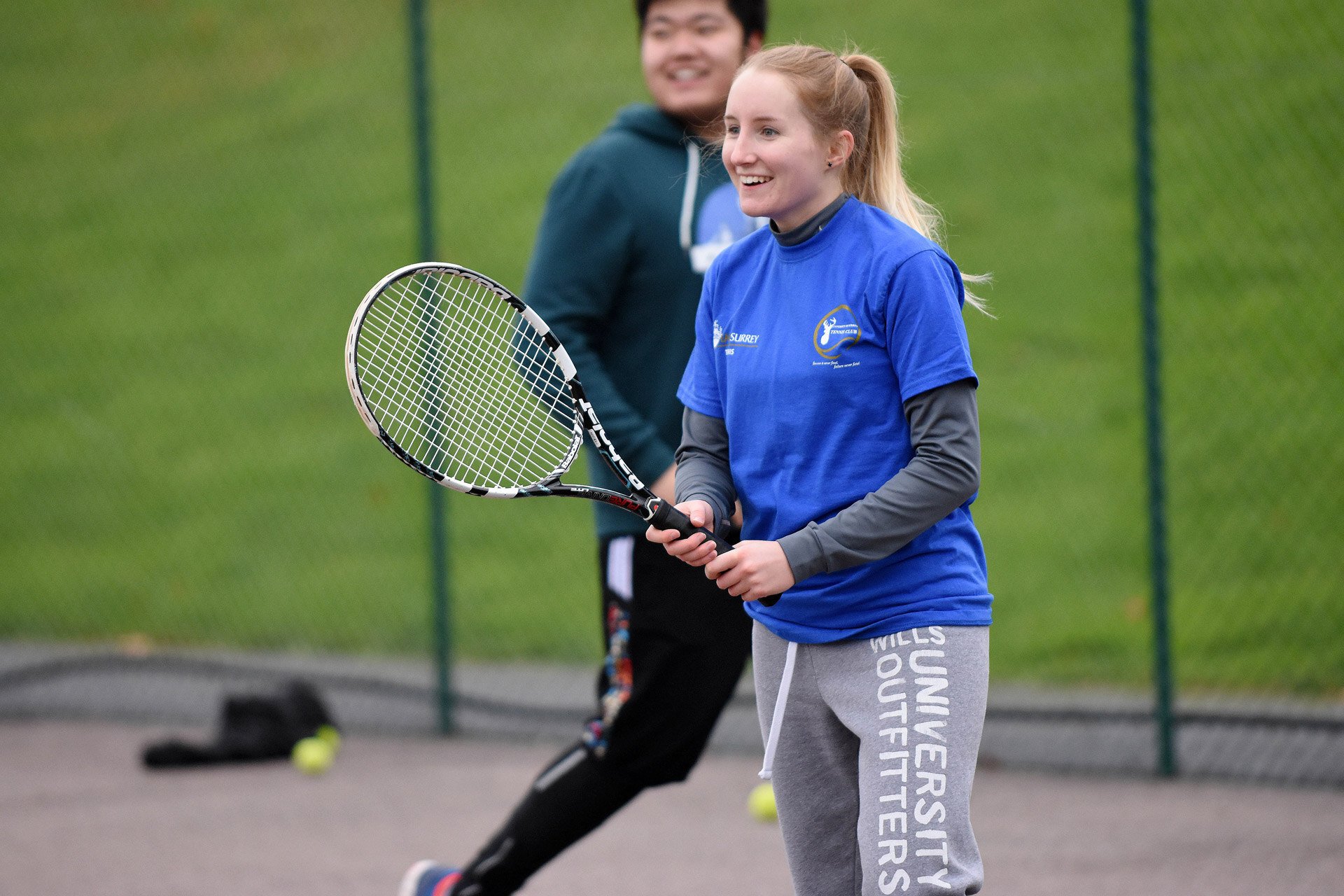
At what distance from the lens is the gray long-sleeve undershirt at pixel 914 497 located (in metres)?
2.20

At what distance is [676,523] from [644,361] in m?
0.94

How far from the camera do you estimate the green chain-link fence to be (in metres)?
6.07

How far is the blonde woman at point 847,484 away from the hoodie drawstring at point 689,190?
64 centimetres

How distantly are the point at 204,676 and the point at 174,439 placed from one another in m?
3.22

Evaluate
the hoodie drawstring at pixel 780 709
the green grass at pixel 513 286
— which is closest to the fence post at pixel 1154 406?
the green grass at pixel 513 286

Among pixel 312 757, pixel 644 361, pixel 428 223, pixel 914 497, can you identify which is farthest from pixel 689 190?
pixel 312 757

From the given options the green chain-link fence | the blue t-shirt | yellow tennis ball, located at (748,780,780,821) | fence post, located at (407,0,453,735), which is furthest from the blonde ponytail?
fence post, located at (407,0,453,735)

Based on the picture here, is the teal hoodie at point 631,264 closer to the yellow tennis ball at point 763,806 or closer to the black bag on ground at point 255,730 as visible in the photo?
the yellow tennis ball at point 763,806

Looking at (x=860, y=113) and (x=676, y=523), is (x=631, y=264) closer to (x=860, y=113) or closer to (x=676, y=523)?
(x=860, y=113)

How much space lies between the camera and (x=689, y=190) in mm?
3199

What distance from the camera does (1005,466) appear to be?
7.37 metres

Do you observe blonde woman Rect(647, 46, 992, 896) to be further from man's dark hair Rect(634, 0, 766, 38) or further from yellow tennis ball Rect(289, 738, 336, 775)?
yellow tennis ball Rect(289, 738, 336, 775)

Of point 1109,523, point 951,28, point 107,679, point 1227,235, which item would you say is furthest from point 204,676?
point 951,28

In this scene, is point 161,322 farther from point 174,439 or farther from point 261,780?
point 261,780
